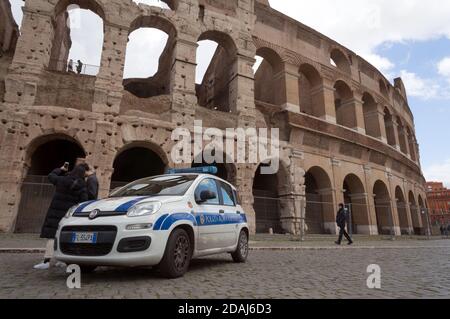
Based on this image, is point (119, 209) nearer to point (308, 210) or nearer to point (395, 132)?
point (308, 210)

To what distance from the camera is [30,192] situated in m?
10.9

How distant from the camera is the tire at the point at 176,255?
3.88m

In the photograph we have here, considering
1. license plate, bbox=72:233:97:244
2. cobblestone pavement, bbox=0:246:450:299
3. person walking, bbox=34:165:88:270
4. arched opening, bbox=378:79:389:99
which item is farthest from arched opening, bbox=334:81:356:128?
license plate, bbox=72:233:97:244

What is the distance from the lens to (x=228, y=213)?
561 centimetres

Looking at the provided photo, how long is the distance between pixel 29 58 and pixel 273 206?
12.6 metres

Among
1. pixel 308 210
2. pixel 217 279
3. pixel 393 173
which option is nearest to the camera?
pixel 217 279

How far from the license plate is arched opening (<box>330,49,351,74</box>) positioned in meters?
20.7

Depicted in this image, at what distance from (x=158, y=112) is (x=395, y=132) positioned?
20.2 m

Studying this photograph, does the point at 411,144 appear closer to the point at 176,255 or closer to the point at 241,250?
the point at 241,250

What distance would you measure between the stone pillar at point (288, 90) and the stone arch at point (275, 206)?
334 centimetres

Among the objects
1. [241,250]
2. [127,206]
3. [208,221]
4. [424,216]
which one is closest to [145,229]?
[127,206]

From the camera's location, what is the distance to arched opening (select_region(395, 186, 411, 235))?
2170 centimetres

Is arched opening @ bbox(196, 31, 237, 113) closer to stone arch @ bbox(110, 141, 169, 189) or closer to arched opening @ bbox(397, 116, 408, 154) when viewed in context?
stone arch @ bbox(110, 141, 169, 189)

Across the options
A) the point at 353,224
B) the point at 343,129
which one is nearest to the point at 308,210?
the point at 353,224
